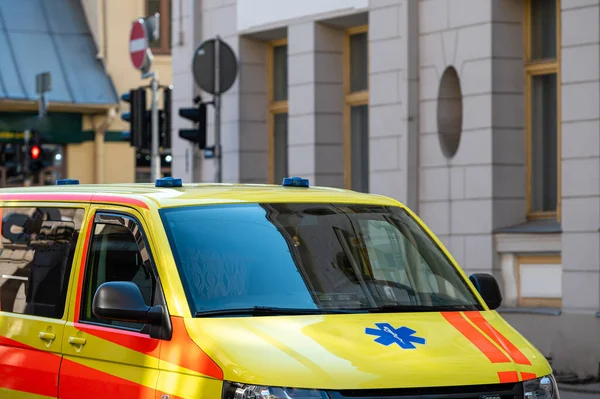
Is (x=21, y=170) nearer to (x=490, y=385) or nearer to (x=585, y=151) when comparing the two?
(x=585, y=151)

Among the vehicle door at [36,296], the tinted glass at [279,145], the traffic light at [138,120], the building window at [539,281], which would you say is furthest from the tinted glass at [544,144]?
the vehicle door at [36,296]

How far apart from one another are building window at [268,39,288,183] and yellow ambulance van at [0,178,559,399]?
14.2 metres

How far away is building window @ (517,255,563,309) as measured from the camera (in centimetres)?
1620

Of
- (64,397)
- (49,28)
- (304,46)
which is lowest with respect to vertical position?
(64,397)

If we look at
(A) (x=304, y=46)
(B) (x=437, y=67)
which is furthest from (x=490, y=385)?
(A) (x=304, y=46)

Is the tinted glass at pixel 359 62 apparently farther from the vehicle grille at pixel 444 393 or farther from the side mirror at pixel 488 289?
the vehicle grille at pixel 444 393

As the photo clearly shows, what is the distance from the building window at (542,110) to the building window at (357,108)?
3524mm

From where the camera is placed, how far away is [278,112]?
22.0m

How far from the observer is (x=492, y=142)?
1684cm

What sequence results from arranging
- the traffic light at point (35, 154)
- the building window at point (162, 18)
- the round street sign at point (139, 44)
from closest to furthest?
the round street sign at point (139, 44)
the traffic light at point (35, 154)
the building window at point (162, 18)

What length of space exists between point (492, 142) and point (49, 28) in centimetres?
2492

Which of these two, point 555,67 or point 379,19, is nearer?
point 555,67

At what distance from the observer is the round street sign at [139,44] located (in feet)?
76.6

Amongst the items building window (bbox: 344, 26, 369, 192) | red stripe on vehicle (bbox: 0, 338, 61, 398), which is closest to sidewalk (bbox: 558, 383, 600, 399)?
building window (bbox: 344, 26, 369, 192)
